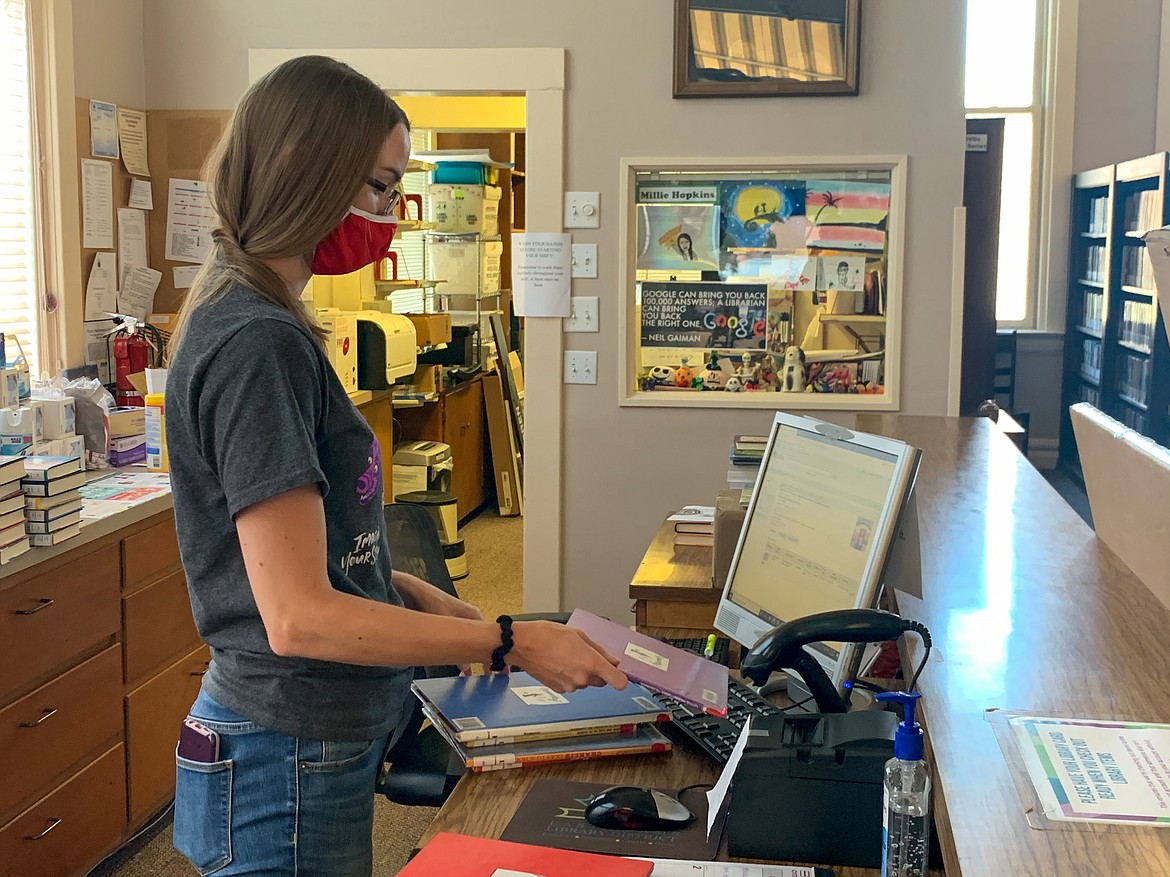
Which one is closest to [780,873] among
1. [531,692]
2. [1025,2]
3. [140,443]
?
[531,692]

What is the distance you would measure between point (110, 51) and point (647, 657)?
3.48 m

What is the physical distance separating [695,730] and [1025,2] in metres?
7.85

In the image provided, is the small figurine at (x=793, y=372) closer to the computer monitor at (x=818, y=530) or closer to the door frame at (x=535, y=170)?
the door frame at (x=535, y=170)

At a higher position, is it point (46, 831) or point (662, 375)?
point (662, 375)

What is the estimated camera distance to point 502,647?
53.5 inches

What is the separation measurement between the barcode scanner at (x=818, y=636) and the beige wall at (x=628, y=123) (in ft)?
9.10

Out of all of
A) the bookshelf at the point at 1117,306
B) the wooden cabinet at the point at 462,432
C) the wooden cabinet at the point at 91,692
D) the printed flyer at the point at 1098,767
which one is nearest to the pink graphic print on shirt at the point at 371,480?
the printed flyer at the point at 1098,767

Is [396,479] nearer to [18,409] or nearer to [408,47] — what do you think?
[408,47]

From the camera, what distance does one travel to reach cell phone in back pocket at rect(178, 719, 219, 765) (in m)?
1.42

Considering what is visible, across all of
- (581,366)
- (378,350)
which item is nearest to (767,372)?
(581,366)

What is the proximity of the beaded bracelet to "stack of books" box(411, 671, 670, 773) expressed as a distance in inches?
9.9

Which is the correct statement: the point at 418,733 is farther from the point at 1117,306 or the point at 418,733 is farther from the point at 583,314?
the point at 1117,306

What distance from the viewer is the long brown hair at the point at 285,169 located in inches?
53.6

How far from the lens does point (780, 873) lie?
1.27 metres
